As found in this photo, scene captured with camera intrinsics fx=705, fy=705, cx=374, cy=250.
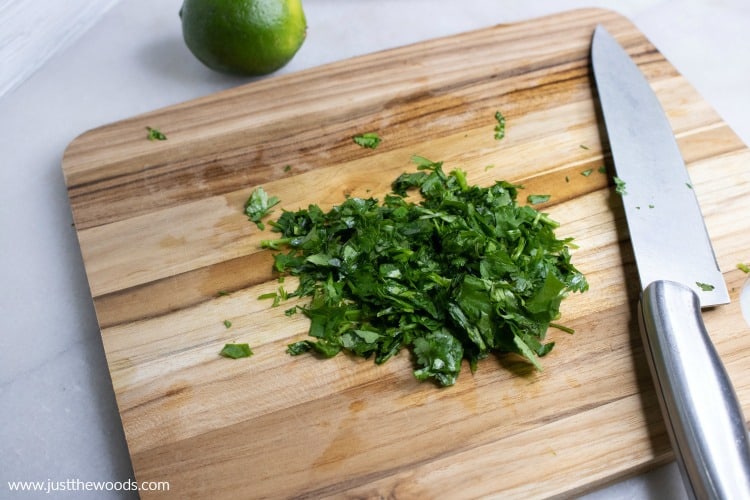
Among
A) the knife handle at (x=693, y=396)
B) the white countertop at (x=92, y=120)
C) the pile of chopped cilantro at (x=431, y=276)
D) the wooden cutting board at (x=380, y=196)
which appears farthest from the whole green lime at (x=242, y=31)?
the knife handle at (x=693, y=396)

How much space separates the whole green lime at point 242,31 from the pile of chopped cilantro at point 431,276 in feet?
1.97

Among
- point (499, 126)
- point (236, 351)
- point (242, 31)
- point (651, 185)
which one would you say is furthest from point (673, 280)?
point (242, 31)

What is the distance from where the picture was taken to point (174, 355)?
156cm

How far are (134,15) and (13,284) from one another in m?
1.17

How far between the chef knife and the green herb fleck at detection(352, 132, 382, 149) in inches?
24.8

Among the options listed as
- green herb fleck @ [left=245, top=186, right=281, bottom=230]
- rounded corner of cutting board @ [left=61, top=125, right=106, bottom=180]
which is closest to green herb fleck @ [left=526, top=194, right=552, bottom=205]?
green herb fleck @ [left=245, top=186, right=281, bottom=230]

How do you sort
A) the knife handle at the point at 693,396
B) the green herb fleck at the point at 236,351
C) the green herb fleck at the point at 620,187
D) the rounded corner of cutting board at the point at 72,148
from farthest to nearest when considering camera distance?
the rounded corner of cutting board at the point at 72,148 < the green herb fleck at the point at 620,187 < the green herb fleck at the point at 236,351 < the knife handle at the point at 693,396

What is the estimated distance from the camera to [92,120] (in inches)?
87.1

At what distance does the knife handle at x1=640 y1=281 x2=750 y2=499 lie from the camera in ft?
4.16

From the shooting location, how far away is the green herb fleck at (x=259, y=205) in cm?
178

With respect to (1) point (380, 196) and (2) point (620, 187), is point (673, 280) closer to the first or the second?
(2) point (620, 187)

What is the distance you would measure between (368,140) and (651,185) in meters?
0.75

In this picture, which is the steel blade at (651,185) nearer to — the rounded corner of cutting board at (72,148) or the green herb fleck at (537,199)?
the green herb fleck at (537,199)

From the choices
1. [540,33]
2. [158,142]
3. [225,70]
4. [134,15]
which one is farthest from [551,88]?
[134,15]
